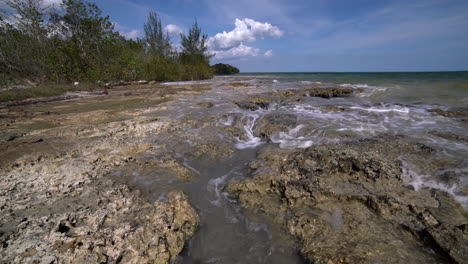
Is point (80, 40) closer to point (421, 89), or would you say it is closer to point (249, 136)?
point (249, 136)

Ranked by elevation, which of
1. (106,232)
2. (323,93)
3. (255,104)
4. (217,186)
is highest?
(323,93)

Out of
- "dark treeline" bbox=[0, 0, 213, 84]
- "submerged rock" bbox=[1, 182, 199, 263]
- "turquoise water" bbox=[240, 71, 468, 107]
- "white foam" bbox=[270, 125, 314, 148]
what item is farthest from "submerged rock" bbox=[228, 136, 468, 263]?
"dark treeline" bbox=[0, 0, 213, 84]

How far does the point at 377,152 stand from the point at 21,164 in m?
5.45

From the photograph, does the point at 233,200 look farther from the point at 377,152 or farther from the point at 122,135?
the point at 122,135

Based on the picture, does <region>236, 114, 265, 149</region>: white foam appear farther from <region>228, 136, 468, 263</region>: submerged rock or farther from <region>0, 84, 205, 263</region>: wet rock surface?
<region>0, 84, 205, 263</region>: wet rock surface

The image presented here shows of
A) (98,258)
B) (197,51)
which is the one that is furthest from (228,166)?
(197,51)

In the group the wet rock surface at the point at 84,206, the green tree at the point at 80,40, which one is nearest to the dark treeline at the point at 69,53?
the green tree at the point at 80,40

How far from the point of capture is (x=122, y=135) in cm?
434

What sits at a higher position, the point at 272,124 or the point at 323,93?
the point at 323,93

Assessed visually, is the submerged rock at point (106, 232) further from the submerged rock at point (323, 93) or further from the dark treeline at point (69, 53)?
the dark treeline at point (69, 53)

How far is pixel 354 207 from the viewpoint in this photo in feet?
7.54

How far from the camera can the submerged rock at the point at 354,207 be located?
1.73m

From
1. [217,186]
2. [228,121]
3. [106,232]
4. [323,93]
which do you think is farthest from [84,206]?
[323,93]

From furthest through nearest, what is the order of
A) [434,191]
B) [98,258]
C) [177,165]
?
[177,165] → [434,191] → [98,258]
